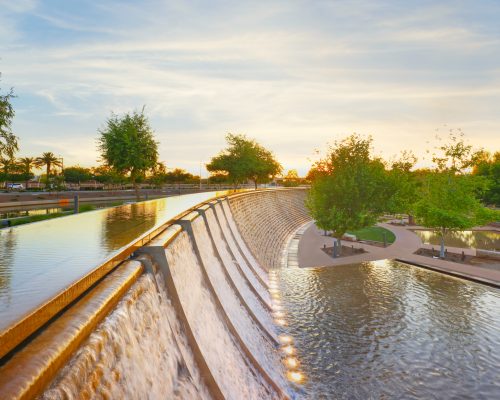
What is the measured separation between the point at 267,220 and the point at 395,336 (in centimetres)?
2597

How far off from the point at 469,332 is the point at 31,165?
97369mm

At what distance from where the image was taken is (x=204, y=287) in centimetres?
1091

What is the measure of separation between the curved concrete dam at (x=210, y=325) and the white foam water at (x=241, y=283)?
11 cm

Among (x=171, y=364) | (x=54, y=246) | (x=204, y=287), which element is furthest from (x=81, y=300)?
(x=204, y=287)

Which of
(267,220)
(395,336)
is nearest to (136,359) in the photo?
(395,336)

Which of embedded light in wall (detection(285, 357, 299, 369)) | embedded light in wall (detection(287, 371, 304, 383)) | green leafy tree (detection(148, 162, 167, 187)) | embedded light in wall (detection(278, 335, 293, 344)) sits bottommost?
embedded light in wall (detection(287, 371, 304, 383))

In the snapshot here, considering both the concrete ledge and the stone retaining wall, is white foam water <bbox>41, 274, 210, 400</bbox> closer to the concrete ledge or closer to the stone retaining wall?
the stone retaining wall

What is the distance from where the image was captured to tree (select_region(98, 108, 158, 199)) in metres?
29.5

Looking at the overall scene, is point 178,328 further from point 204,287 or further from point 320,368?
point 320,368

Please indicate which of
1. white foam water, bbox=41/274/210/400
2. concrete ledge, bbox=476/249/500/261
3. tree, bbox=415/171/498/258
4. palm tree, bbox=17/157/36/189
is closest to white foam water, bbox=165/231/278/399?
white foam water, bbox=41/274/210/400

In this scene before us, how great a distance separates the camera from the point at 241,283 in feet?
49.8

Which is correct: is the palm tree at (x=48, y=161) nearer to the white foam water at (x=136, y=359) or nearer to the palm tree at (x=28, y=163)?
the palm tree at (x=28, y=163)

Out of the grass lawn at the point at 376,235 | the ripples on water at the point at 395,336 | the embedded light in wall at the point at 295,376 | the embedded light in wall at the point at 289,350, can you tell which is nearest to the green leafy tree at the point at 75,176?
the grass lawn at the point at 376,235

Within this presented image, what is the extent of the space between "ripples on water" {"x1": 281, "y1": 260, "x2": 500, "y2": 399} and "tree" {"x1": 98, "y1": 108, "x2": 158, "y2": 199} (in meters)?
18.0
